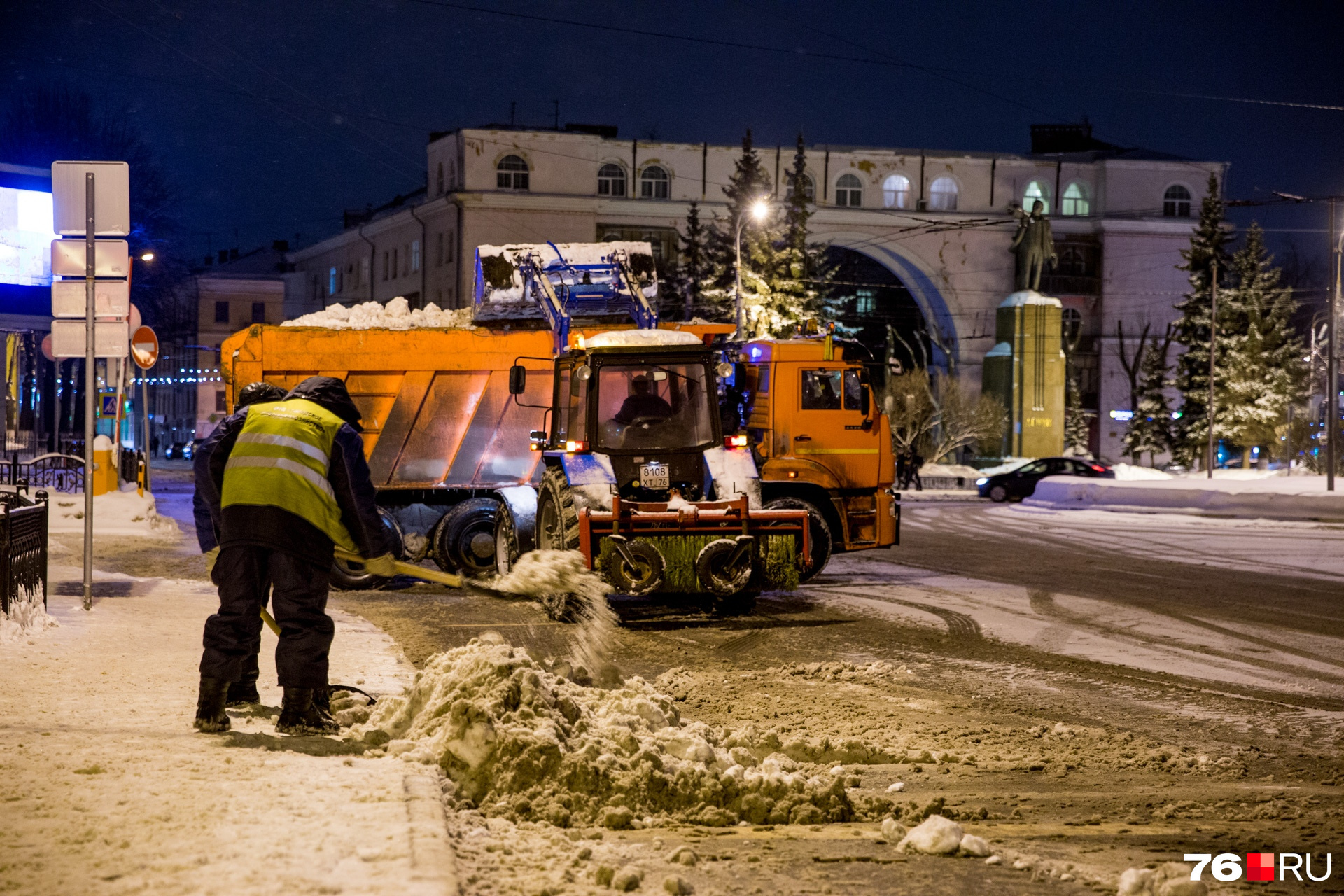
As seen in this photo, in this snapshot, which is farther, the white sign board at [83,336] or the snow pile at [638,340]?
the snow pile at [638,340]

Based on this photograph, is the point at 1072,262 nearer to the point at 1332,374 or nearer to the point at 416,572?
the point at 1332,374

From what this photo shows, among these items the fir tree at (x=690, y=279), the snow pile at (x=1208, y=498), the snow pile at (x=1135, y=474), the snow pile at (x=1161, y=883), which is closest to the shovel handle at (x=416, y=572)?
the snow pile at (x=1161, y=883)

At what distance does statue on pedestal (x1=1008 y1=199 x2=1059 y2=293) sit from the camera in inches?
2323

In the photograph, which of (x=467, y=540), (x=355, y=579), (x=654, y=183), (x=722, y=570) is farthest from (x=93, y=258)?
(x=654, y=183)

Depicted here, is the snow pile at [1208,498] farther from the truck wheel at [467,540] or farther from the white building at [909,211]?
the white building at [909,211]

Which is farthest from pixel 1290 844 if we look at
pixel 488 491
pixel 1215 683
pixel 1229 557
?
pixel 1229 557

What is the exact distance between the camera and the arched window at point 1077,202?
2744 inches

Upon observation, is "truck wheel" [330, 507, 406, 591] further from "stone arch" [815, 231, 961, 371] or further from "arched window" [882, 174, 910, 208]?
"arched window" [882, 174, 910, 208]

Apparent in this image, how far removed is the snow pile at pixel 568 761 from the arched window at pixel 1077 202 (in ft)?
222

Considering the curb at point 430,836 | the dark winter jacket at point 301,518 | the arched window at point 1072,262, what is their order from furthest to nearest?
the arched window at point 1072,262
the dark winter jacket at point 301,518
the curb at point 430,836

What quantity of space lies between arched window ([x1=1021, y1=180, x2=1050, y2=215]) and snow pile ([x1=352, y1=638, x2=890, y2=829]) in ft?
217

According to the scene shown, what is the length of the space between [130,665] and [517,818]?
12.9ft

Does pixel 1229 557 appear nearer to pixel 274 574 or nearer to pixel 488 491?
pixel 488 491

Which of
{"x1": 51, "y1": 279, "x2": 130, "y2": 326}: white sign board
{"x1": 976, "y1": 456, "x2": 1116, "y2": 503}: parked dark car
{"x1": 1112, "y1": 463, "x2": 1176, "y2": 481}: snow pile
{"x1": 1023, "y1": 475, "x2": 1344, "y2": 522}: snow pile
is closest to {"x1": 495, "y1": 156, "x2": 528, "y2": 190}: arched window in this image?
{"x1": 976, "y1": 456, "x2": 1116, "y2": 503}: parked dark car
